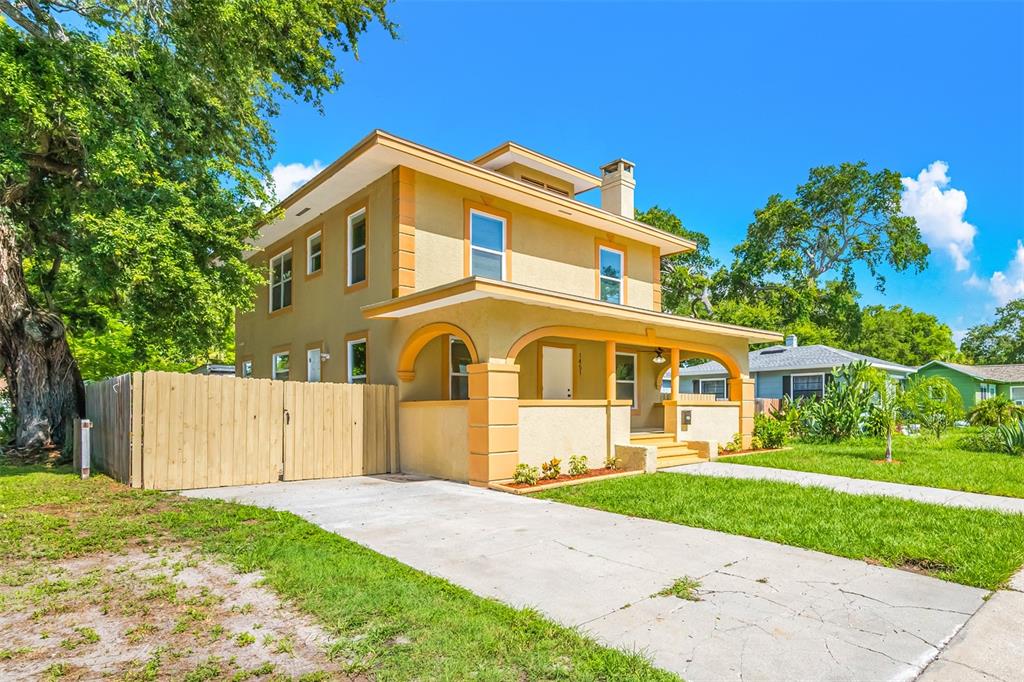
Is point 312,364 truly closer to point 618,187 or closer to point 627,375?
point 627,375

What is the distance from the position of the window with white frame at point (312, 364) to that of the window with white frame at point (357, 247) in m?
2.54

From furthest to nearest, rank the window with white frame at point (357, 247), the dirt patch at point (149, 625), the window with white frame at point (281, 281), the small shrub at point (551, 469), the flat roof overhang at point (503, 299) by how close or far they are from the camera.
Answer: the window with white frame at point (281, 281) → the window with white frame at point (357, 247) → the small shrub at point (551, 469) → the flat roof overhang at point (503, 299) → the dirt patch at point (149, 625)

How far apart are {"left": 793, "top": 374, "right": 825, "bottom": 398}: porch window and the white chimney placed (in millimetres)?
11894

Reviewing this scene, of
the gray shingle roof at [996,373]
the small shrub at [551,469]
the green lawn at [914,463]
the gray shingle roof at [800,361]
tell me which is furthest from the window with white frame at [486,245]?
the gray shingle roof at [996,373]

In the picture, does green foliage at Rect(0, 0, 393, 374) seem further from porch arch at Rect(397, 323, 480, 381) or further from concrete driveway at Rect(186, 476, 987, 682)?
concrete driveway at Rect(186, 476, 987, 682)

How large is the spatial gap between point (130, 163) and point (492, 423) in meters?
7.62

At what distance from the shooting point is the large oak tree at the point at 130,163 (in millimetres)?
9672

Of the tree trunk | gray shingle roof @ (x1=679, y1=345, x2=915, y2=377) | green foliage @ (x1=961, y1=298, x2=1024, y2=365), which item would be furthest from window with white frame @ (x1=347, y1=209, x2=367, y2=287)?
green foliage @ (x1=961, y1=298, x2=1024, y2=365)

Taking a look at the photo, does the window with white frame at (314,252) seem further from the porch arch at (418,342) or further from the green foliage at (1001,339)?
the green foliage at (1001,339)

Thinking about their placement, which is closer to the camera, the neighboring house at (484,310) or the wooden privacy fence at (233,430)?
the wooden privacy fence at (233,430)

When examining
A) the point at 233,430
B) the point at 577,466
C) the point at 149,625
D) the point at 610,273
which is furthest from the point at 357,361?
the point at 149,625

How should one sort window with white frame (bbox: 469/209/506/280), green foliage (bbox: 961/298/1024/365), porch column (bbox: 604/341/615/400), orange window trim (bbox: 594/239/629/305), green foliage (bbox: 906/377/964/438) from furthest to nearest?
green foliage (bbox: 961/298/1024/365), orange window trim (bbox: 594/239/629/305), green foliage (bbox: 906/377/964/438), window with white frame (bbox: 469/209/506/280), porch column (bbox: 604/341/615/400)

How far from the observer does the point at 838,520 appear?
22.3 ft

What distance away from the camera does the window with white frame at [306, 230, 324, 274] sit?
1416cm
